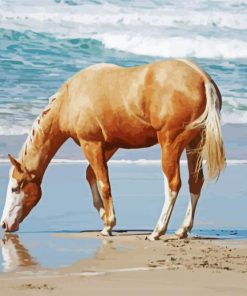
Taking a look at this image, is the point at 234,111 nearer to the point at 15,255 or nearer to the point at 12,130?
the point at 12,130

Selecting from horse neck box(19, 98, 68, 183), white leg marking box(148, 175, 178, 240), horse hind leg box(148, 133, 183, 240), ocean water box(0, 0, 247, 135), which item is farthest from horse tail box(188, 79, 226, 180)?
ocean water box(0, 0, 247, 135)

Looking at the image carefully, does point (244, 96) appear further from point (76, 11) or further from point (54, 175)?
point (54, 175)

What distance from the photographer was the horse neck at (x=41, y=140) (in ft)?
25.6

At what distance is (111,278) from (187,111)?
83.2 inches

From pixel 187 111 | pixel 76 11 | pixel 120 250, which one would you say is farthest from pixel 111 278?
pixel 76 11

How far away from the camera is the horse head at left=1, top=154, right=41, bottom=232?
7.73 metres

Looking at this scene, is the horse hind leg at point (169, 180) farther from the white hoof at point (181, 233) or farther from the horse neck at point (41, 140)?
the horse neck at point (41, 140)

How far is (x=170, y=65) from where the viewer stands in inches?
285

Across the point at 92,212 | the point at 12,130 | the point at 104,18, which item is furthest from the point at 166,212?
the point at 104,18

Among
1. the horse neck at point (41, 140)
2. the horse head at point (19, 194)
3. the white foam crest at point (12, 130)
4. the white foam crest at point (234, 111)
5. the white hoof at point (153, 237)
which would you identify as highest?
the horse neck at point (41, 140)

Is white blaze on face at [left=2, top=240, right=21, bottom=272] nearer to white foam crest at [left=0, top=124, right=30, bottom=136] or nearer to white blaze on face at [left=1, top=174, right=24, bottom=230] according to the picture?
white blaze on face at [left=1, top=174, right=24, bottom=230]

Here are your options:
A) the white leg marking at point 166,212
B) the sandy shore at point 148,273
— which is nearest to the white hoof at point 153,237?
the white leg marking at point 166,212

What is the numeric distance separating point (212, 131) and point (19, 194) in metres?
1.73

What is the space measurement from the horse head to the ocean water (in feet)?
30.7
